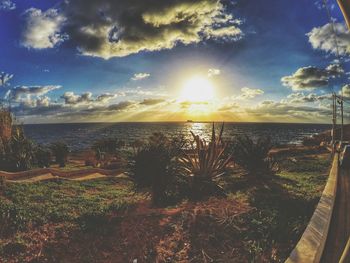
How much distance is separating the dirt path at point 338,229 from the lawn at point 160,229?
0.51 m

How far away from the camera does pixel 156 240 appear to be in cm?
475

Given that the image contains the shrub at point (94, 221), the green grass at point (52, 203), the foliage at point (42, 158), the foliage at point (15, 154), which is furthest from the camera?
the foliage at point (42, 158)

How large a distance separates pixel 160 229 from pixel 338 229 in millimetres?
2862

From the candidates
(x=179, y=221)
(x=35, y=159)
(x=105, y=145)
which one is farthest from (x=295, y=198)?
(x=105, y=145)

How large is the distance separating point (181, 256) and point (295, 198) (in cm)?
375

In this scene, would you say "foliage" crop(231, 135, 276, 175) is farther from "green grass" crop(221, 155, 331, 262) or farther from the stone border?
the stone border

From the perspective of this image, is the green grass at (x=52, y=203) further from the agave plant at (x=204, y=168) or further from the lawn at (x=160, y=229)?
the agave plant at (x=204, y=168)

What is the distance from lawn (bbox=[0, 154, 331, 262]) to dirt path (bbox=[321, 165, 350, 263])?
51 cm

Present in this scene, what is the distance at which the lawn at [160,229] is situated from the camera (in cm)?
430

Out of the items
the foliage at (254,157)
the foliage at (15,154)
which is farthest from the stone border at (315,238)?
the foliage at (15,154)

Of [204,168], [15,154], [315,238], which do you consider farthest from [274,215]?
[15,154]

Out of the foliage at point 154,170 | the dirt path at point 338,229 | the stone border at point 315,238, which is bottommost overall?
the dirt path at point 338,229

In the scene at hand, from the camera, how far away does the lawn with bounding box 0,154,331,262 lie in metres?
4.30

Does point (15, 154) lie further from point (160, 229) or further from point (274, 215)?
point (274, 215)
